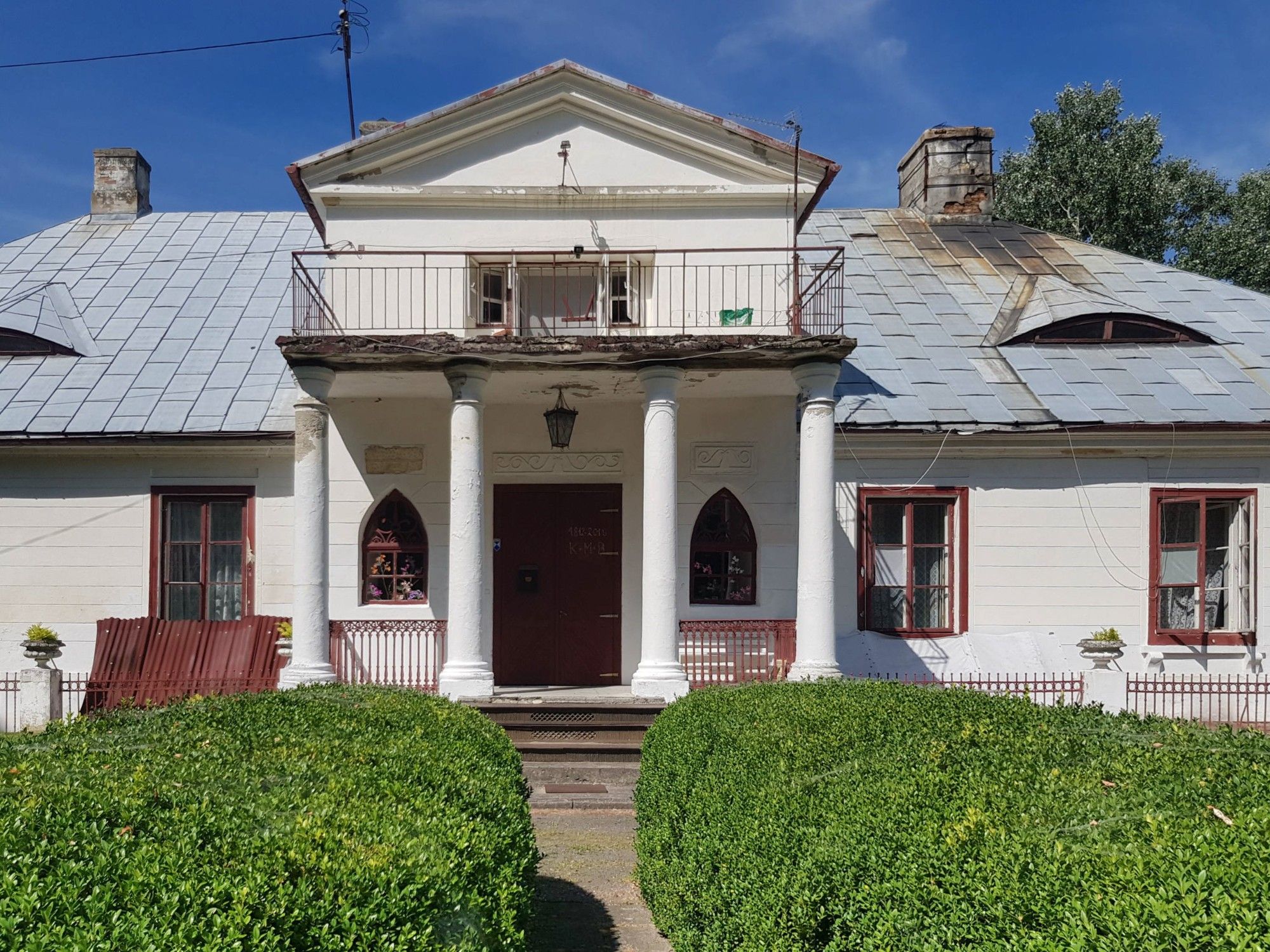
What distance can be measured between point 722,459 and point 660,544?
2568mm

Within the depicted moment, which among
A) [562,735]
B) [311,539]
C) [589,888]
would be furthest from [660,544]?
[589,888]

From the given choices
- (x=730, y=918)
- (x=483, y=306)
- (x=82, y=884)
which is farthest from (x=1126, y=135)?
(x=82, y=884)

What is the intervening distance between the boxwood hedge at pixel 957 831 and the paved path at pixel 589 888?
229 millimetres

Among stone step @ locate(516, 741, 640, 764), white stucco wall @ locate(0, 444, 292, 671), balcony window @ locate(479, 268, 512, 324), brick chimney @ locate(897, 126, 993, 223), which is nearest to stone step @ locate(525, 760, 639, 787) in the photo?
stone step @ locate(516, 741, 640, 764)

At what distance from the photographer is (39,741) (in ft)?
17.0

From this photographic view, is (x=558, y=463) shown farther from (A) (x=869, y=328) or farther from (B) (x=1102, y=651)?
(B) (x=1102, y=651)

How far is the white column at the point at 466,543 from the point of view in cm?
1088

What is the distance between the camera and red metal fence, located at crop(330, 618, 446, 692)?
1195cm

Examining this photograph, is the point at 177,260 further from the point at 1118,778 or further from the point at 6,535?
the point at 1118,778

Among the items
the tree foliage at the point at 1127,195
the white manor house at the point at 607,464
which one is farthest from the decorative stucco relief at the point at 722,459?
the tree foliage at the point at 1127,195

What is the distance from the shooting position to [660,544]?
435 inches

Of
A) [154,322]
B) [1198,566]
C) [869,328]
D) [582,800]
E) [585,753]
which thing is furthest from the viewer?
[154,322]

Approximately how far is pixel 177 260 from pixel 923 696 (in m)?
14.7

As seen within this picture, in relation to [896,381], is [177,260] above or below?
above
